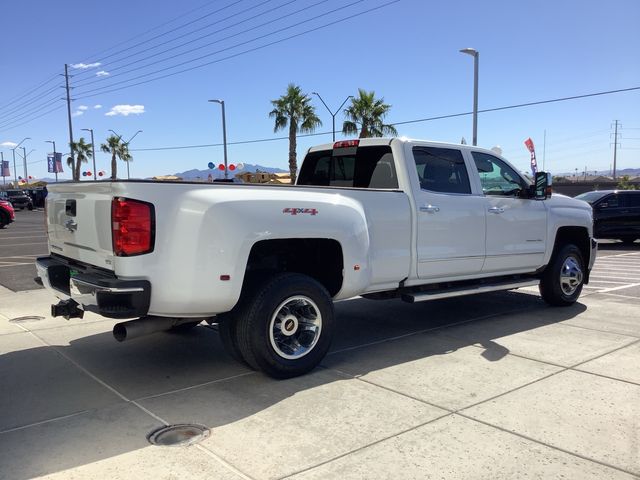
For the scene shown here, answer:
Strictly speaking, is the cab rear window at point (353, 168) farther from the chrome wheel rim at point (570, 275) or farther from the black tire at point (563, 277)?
the chrome wheel rim at point (570, 275)

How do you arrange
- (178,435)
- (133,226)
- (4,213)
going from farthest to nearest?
(4,213)
(133,226)
(178,435)

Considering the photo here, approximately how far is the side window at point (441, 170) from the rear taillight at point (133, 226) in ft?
9.48

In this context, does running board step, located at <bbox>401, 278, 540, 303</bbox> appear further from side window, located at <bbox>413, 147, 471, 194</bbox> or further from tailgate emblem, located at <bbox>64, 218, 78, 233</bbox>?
tailgate emblem, located at <bbox>64, 218, 78, 233</bbox>

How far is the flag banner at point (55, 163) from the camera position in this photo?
236ft

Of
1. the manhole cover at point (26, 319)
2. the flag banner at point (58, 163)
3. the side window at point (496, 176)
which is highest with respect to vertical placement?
the flag banner at point (58, 163)

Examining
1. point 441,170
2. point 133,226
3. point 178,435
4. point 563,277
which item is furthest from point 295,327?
point 563,277

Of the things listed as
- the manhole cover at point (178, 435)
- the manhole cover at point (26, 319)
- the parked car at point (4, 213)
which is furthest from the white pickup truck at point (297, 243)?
the parked car at point (4, 213)

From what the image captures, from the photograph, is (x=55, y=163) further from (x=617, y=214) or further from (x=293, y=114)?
(x=617, y=214)

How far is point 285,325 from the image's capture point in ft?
14.8

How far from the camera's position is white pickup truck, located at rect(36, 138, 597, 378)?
381 centimetres

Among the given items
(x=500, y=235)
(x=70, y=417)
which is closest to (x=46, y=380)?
(x=70, y=417)

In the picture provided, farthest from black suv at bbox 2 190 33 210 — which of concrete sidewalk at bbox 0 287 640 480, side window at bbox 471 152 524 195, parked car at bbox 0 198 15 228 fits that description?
side window at bbox 471 152 524 195

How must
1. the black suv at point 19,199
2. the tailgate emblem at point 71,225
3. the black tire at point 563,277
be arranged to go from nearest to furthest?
the tailgate emblem at point 71,225 → the black tire at point 563,277 → the black suv at point 19,199

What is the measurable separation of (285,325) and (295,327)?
106 millimetres
